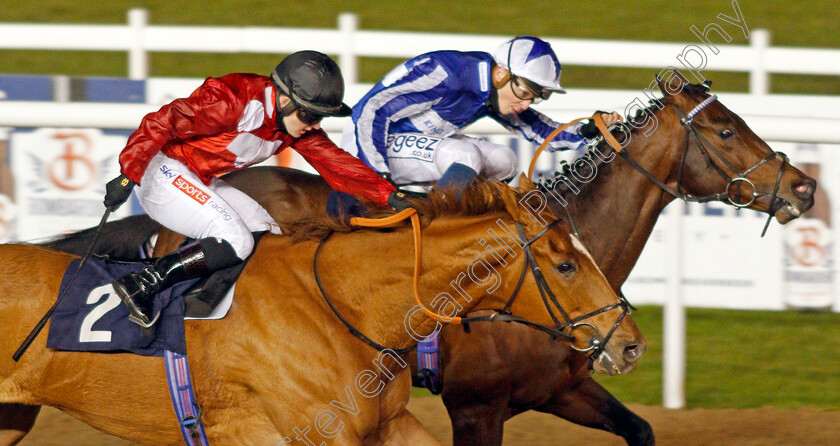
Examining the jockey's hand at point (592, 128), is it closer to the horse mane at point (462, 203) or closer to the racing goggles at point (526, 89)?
the racing goggles at point (526, 89)

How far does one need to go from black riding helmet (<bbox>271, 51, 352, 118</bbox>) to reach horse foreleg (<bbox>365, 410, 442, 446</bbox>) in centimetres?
107

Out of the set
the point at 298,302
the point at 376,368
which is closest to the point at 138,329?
the point at 298,302

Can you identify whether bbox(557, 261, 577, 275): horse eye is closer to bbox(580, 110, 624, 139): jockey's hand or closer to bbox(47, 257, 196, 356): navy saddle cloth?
bbox(47, 257, 196, 356): navy saddle cloth

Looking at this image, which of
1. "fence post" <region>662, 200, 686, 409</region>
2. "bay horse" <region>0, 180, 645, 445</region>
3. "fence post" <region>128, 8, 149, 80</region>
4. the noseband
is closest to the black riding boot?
"bay horse" <region>0, 180, 645, 445</region>

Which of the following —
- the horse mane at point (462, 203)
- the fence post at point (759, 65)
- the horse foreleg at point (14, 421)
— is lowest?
the horse foreleg at point (14, 421)

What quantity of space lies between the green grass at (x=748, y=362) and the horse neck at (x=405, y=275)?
2451 mm

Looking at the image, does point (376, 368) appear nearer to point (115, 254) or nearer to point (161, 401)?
point (161, 401)

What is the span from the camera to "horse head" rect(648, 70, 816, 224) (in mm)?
4074

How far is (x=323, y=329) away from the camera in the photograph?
3225mm

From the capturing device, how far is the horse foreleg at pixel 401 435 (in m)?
3.26

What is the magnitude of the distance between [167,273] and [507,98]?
162 centimetres

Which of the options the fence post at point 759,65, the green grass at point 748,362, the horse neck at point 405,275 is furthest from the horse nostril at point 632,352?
the fence post at point 759,65

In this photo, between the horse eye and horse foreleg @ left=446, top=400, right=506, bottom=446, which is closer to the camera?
the horse eye

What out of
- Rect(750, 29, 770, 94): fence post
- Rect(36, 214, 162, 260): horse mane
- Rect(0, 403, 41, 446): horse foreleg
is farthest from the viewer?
Rect(750, 29, 770, 94): fence post
